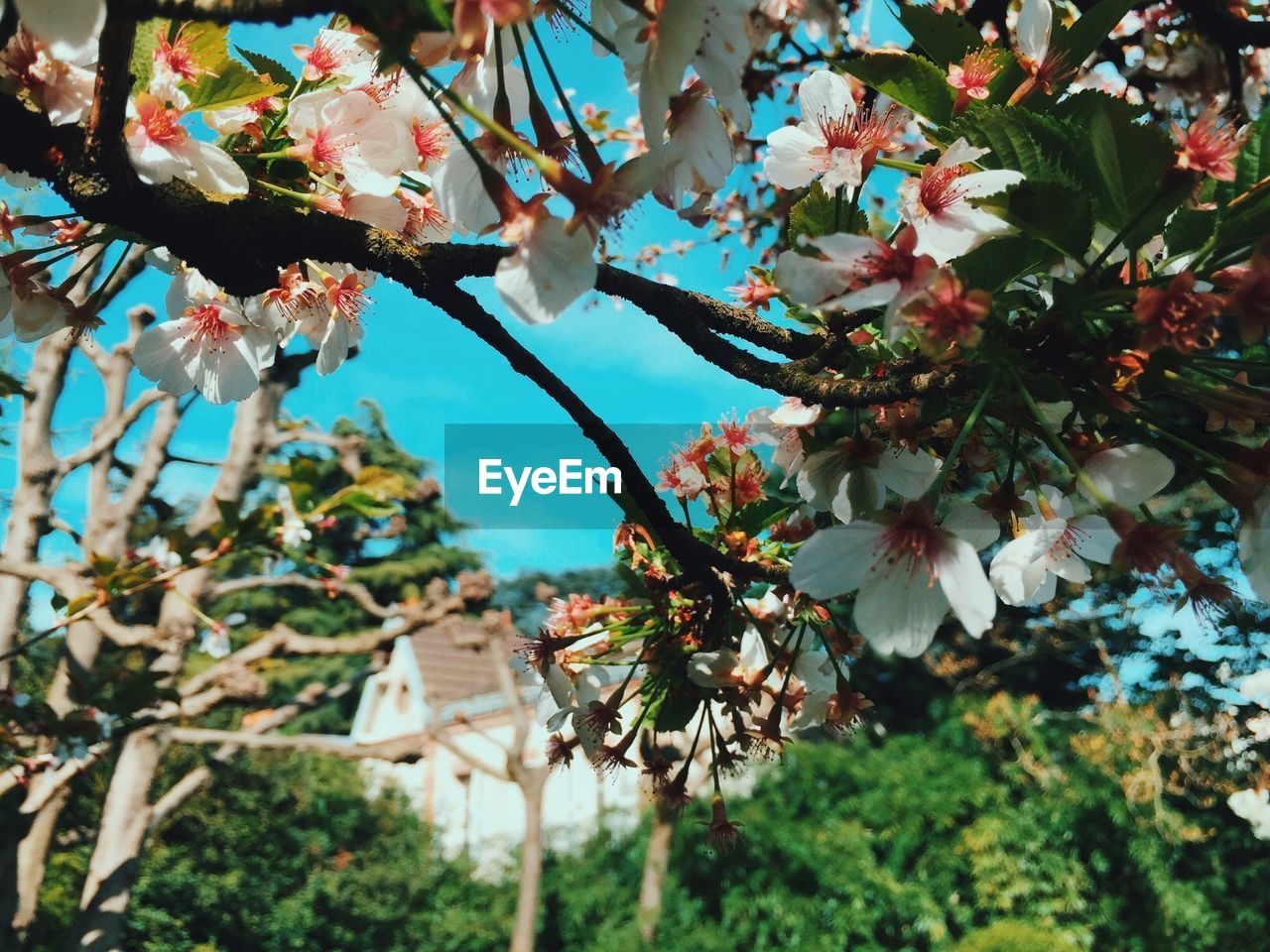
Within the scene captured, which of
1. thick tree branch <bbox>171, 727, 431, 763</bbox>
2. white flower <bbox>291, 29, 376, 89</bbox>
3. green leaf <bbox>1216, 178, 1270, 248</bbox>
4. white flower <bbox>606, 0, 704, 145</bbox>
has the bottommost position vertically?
green leaf <bbox>1216, 178, 1270, 248</bbox>

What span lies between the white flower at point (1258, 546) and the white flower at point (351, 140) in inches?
28.2

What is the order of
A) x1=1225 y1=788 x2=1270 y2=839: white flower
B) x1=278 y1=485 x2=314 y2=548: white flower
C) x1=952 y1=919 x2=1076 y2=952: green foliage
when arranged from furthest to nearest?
x1=952 y1=919 x2=1076 y2=952: green foliage, x1=1225 y1=788 x2=1270 y2=839: white flower, x1=278 y1=485 x2=314 y2=548: white flower

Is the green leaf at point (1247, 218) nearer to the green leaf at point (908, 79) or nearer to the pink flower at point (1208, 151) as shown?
the pink flower at point (1208, 151)

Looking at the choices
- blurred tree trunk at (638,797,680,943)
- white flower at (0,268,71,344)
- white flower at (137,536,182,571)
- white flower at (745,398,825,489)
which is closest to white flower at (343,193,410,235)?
white flower at (0,268,71,344)

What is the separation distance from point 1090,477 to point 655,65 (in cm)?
43

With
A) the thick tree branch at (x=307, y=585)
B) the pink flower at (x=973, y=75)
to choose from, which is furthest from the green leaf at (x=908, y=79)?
the thick tree branch at (x=307, y=585)

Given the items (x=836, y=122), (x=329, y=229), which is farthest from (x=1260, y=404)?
(x=329, y=229)

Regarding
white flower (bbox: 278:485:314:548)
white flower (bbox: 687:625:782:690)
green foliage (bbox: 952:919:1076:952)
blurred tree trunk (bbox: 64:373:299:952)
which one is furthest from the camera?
green foliage (bbox: 952:919:1076:952)

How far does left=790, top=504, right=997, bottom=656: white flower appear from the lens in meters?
0.61

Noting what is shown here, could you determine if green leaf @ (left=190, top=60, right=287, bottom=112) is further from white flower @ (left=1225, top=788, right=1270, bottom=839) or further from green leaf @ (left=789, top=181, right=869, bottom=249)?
white flower @ (left=1225, top=788, right=1270, bottom=839)

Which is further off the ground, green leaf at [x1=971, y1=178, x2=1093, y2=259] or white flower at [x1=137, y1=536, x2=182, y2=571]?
white flower at [x1=137, y1=536, x2=182, y2=571]

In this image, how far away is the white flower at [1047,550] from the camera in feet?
2.35

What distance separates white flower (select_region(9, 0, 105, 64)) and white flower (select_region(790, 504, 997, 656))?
1.67 ft

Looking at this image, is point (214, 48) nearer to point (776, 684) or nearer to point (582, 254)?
point (582, 254)
